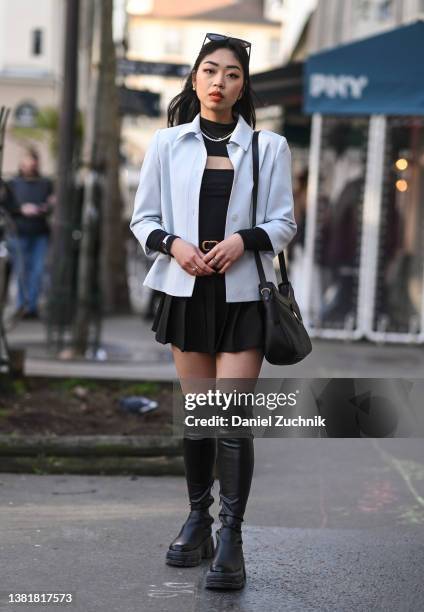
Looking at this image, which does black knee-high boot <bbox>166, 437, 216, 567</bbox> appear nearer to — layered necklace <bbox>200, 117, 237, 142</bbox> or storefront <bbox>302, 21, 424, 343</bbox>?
layered necklace <bbox>200, 117, 237, 142</bbox>

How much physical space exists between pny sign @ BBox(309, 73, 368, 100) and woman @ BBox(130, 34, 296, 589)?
8278mm

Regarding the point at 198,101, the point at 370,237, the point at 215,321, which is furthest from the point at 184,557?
the point at 370,237

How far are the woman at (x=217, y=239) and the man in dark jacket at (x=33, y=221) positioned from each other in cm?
981

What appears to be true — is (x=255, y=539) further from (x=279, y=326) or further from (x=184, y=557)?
(x=279, y=326)

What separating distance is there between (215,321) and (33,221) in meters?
10.1

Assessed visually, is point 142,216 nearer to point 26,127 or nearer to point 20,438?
point 20,438

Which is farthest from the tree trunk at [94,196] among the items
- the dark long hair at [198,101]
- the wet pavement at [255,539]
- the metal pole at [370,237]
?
the dark long hair at [198,101]

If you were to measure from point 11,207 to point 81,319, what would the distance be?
5.20ft

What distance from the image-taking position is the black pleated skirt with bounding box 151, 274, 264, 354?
430cm

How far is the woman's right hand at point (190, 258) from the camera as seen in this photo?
165 inches

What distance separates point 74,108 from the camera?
12.9 m

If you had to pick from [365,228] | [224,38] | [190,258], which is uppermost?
[224,38]

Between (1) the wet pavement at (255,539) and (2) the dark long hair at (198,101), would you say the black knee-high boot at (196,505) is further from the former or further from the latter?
(2) the dark long hair at (198,101)

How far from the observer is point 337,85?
12.6 m
